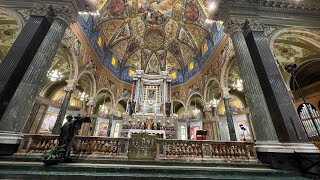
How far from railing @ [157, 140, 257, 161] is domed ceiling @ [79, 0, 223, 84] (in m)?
9.94

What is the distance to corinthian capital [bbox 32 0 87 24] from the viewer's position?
620cm

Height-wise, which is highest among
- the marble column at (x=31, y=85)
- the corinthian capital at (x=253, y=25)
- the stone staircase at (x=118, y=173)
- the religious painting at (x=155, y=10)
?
the religious painting at (x=155, y=10)

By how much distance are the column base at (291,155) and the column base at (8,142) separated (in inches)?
306

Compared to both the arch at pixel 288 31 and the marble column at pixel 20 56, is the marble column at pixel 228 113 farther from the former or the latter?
the marble column at pixel 20 56

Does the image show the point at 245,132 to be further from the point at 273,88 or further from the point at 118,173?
the point at 118,173

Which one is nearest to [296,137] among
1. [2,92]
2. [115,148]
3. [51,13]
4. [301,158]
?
[301,158]

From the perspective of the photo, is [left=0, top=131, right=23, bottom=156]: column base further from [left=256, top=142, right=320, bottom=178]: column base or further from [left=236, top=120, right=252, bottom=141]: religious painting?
[left=236, top=120, right=252, bottom=141]: religious painting

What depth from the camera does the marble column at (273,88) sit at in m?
4.72

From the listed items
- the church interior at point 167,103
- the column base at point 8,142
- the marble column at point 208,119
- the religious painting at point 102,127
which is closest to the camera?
the church interior at point 167,103

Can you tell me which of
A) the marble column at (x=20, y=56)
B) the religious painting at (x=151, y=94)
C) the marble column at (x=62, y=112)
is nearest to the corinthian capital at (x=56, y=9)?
the marble column at (x=20, y=56)

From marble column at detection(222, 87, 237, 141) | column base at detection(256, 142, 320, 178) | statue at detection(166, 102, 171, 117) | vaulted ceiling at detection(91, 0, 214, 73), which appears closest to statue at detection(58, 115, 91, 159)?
column base at detection(256, 142, 320, 178)

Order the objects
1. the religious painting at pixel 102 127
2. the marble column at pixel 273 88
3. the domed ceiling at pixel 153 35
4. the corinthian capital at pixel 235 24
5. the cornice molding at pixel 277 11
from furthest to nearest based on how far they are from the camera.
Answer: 1. the religious painting at pixel 102 127
2. the domed ceiling at pixel 153 35
3. the cornice molding at pixel 277 11
4. the corinthian capital at pixel 235 24
5. the marble column at pixel 273 88

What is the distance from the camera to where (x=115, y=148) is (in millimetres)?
5418

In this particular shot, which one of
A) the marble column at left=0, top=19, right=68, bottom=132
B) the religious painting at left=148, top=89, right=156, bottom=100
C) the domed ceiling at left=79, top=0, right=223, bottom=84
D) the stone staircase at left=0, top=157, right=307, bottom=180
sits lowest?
the stone staircase at left=0, top=157, right=307, bottom=180
